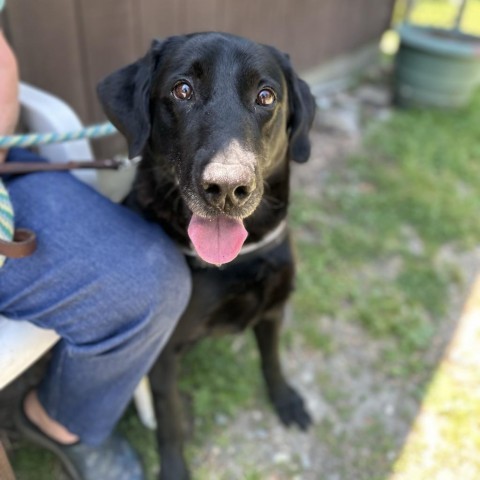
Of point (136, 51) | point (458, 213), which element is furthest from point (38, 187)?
point (458, 213)

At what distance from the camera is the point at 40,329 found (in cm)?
129

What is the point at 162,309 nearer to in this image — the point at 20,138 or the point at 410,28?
the point at 20,138

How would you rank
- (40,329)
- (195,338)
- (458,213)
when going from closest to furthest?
1. (40,329)
2. (195,338)
3. (458,213)

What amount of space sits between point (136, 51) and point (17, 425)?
6.11ft

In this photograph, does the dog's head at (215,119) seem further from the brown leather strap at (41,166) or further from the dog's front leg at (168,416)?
the dog's front leg at (168,416)

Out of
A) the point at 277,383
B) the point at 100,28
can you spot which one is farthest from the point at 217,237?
the point at 100,28

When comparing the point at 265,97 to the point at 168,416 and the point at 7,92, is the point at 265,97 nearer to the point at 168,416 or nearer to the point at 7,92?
the point at 7,92

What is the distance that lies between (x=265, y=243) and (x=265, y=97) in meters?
0.44

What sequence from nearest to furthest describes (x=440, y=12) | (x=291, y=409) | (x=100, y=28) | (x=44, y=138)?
(x=44, y=138), (x=291, y=409), (x=100, y=28), (x=440, y=12)

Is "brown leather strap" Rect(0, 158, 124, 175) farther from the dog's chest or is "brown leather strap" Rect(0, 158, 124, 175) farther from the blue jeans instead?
the dog's chest

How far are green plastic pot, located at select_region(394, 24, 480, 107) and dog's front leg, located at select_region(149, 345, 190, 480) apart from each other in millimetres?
3425

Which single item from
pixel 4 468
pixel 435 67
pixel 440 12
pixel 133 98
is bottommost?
pixel 440 12

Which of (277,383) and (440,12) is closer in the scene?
(277,383)

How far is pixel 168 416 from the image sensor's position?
1.65 m
